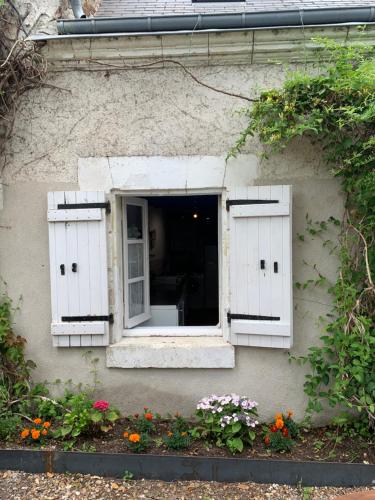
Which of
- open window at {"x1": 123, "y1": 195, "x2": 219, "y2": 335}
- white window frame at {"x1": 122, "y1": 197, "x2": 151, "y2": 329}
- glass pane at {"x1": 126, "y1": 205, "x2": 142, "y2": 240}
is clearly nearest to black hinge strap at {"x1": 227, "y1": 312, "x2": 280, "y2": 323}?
open window at {"x1": 123, "y1": 195, "x2": 219, "y2": 335}

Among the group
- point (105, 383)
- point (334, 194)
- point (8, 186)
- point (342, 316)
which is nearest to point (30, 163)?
point (8, 186)

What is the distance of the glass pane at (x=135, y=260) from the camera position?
4.14m

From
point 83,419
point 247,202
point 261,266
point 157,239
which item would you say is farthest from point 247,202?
point 157,239

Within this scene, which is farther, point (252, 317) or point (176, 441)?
point (252, 317)

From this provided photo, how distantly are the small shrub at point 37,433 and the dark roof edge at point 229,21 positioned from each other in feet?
11.3

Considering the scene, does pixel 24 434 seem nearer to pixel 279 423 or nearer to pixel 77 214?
pixel 77 214

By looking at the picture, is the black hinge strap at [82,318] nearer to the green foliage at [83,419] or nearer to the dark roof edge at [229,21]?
the green foliage at [83,419]

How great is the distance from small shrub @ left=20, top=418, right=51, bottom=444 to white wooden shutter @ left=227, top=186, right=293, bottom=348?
179cm

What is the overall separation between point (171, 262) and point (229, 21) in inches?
303

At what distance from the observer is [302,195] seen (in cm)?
361

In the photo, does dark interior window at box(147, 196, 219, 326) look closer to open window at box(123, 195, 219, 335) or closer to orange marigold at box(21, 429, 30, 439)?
open window at box(123, 195, 219, 335)

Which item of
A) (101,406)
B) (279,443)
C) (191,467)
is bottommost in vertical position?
(191,467)

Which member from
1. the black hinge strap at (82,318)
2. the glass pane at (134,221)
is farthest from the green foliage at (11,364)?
the glass pane at (134,221)

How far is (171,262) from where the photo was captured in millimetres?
10711
